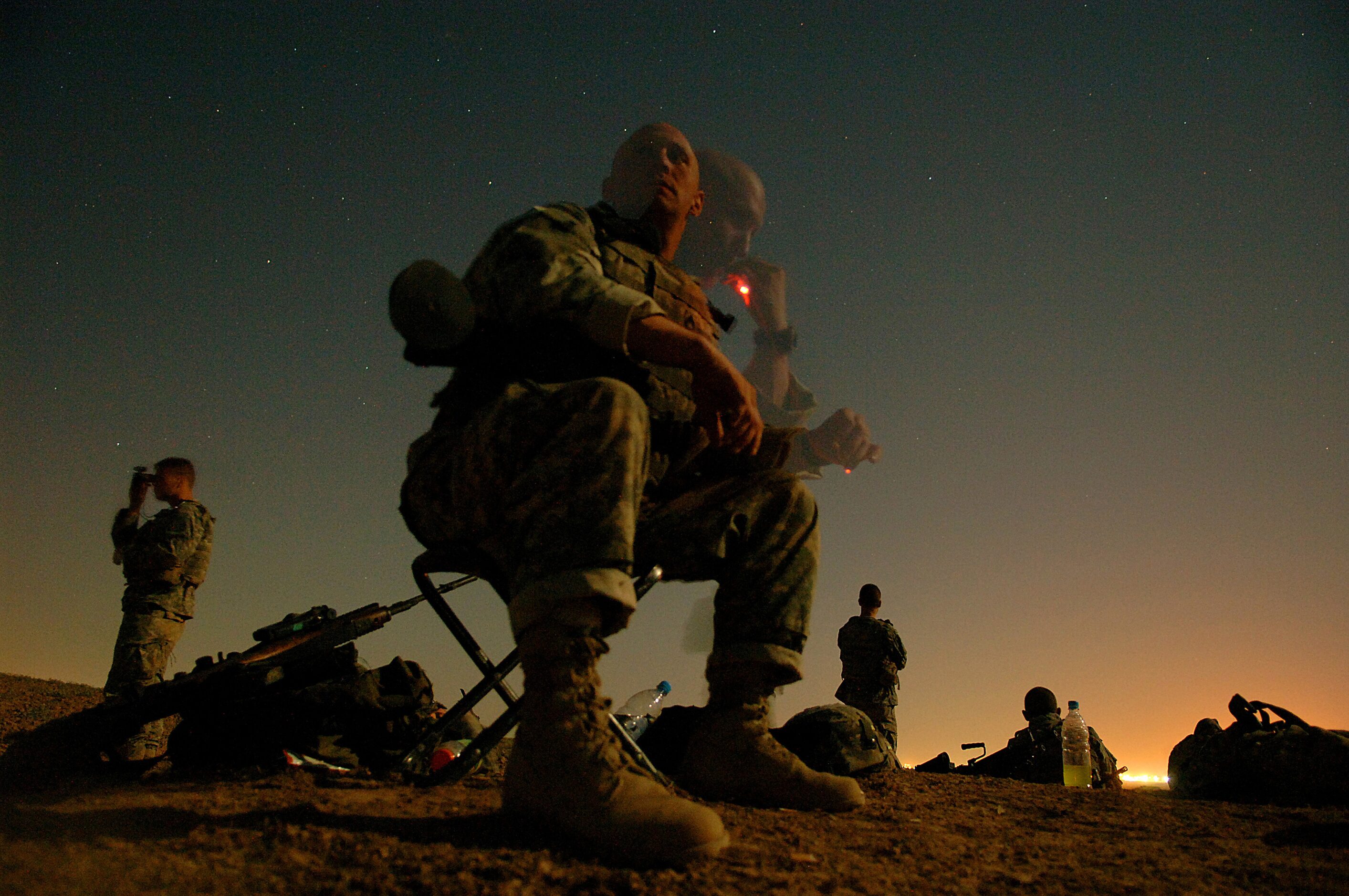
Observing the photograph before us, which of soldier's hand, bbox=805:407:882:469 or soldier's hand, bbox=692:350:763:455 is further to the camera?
soldier's hand, bbox=805:407:882:469

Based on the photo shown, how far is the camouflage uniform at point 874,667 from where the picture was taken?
24.2ft

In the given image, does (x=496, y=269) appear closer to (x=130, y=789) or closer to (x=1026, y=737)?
(x=130, y=789)

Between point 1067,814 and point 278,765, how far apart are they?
2433mm

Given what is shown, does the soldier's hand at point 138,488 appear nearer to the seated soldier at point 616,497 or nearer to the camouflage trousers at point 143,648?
the camouflage trousers at point 143,648

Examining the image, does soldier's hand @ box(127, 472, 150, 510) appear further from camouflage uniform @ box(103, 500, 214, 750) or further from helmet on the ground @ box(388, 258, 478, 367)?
helmet on the ground @ box(388, 258, 478, 367)

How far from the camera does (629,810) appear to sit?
1.35 metres

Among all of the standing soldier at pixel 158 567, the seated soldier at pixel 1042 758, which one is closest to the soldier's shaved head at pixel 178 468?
the standing soldier at pixel 158 567

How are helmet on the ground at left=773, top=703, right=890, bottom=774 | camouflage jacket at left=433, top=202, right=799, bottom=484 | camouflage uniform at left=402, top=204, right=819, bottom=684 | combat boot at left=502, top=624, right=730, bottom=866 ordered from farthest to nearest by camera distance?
helmet on the ground at left=773, top=703, right=890, bottom=774 < camouflage jacket at left=433, top=202, right=799, bottom=484 < camouflage uniform at left=402, top=204, right=819, bottom=684 < combat boot at left=502, top=624, right=730, bottom=866

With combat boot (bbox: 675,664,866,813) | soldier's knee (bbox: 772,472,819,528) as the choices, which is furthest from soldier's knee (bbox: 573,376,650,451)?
combat boot (bbox: 675,664,866,813)

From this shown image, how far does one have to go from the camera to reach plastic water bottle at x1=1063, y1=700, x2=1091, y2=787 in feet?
17.7

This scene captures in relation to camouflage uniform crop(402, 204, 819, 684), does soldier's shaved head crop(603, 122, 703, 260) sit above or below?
above

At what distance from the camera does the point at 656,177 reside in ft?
8.38

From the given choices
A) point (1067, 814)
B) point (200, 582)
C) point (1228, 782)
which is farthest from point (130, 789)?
point (1228, 782)

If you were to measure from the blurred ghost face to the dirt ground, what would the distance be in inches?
69.8
